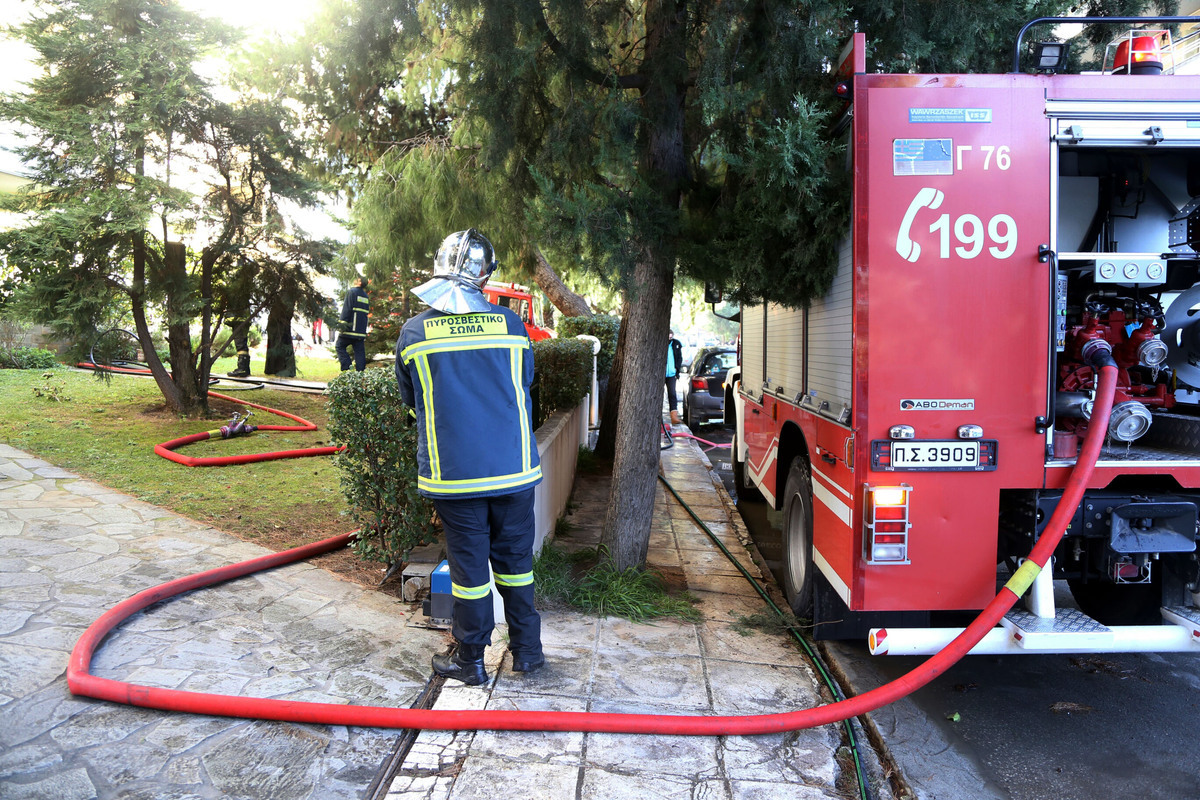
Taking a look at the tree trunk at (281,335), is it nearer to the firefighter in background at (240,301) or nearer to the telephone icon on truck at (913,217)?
the firefighter in background at (240,301)

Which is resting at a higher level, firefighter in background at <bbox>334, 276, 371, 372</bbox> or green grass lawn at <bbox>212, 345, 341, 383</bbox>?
firefighter in background at <bbox>334, 276, 371, 372</bbox>

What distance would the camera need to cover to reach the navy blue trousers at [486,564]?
3572 mm

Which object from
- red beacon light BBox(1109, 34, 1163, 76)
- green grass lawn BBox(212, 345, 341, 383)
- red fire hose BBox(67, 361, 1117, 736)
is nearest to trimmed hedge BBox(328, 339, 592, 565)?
red fire hose BBox(67, 361, 1117, 736)

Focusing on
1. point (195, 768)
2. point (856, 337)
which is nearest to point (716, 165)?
point (856, 337)

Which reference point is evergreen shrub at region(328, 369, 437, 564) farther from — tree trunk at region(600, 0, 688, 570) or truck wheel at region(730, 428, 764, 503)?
truck wheel at region(730, 428, 764, 503)

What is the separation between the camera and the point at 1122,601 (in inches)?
162

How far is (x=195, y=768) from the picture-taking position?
2.80 meters

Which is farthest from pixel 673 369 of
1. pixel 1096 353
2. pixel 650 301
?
pixel 1096 353

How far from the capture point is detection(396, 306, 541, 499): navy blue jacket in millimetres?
3529

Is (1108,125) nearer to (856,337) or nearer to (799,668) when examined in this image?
(856,337)

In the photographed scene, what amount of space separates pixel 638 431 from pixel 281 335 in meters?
8.57

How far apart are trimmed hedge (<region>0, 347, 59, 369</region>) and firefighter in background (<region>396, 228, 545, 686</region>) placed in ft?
43.0

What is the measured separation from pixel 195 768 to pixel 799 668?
9.15ft

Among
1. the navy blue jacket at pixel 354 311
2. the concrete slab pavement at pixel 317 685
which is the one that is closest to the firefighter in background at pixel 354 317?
the navy blue jacket at pixel 354 311
